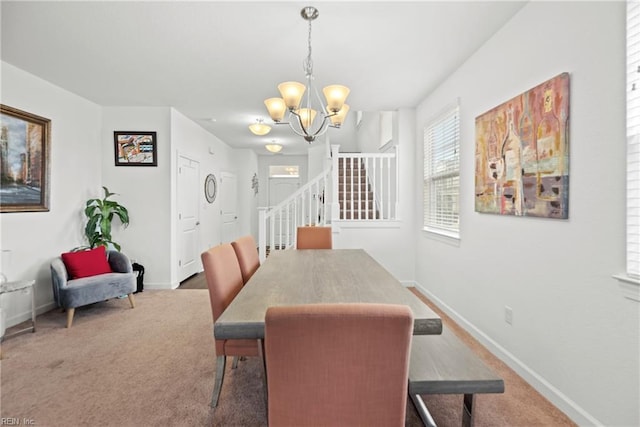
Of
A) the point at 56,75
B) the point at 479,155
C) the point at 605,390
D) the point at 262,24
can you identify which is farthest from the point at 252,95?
the point at 605,390

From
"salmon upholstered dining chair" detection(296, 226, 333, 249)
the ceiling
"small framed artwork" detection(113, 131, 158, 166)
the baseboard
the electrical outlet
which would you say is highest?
the ceiling

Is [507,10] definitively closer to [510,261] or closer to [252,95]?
[510,261]

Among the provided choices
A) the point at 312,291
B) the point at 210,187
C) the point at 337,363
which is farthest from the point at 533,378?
the point at 210,187

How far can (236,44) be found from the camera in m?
2.71

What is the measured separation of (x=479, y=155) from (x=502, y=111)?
1.44 ft

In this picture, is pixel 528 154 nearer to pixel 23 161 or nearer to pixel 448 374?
pixel 448 374

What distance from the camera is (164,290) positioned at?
4.52 m

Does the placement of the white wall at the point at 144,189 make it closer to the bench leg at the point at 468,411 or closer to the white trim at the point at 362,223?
the white trim at the point at 362,223

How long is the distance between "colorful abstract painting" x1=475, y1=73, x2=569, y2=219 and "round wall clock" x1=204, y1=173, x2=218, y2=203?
189 inches

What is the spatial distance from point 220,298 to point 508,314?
82.4 inches

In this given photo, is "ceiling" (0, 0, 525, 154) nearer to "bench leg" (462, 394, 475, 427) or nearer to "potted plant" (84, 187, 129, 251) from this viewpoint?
"potted plant" (84, 187, 129, 251)

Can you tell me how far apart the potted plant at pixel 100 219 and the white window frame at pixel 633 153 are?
15.8 feet

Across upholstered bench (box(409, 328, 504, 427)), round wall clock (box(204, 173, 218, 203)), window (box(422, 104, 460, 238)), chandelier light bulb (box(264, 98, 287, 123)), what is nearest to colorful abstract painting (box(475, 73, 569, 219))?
window (box(422, 104, 460, 238))

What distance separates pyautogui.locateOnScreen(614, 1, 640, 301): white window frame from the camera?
1.45m
